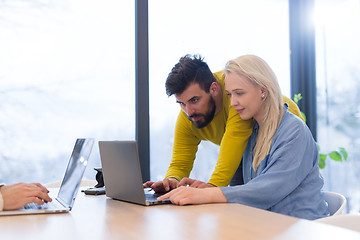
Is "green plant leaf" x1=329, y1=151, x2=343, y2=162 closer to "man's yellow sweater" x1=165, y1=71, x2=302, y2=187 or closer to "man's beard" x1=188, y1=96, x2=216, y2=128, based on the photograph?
"man's yellow sweater" x1=165, y1=71, x2=302, y2=187

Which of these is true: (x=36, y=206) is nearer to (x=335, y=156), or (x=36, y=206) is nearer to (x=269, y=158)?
(x=269, y=158)

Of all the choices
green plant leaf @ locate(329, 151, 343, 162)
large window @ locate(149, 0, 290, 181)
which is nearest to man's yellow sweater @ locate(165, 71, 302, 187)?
large window @ locate(149, 0, 290, 181)

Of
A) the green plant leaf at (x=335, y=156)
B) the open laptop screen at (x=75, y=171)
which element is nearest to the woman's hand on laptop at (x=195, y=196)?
the open laptop screen at (x=75, y=171)

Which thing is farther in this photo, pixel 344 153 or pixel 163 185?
pixel 344 153

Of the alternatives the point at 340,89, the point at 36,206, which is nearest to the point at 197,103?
the point at 36,206

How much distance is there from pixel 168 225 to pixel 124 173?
0.49 m

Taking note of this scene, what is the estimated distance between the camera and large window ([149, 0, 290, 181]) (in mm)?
3363

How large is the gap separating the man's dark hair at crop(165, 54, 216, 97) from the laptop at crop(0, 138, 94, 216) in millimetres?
747

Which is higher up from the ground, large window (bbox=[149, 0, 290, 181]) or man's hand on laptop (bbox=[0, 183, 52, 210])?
large window (bbox=[149, 0, 290, 181])

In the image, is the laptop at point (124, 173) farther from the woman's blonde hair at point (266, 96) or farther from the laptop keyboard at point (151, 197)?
the woman's blonde hair at point (266, 96)

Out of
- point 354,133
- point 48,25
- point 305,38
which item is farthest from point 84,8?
point 354,133

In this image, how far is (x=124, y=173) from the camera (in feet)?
5.02

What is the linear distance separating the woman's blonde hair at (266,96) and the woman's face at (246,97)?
19mm

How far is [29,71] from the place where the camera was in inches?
116
